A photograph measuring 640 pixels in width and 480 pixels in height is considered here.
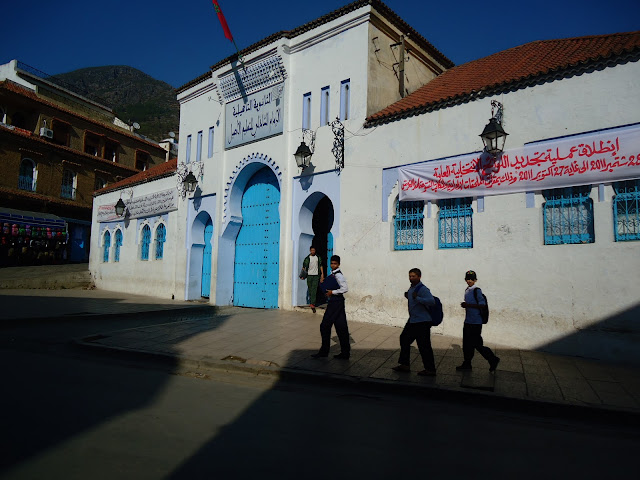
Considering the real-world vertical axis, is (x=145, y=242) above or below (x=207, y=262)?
above

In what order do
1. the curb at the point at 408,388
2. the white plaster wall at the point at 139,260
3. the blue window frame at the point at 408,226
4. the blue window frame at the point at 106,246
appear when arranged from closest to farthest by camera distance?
the curb at the point at 408,388 → the blue window frame at the point at 408,226 → the white plaster wall at the point at 139,260 → the blue window frame at the point at 106,246

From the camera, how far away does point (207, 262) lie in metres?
14.9

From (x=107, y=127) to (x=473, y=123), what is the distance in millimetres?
27059

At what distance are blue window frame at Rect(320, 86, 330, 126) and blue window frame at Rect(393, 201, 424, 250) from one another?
327cm

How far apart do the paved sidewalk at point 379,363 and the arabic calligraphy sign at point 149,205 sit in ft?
24.9

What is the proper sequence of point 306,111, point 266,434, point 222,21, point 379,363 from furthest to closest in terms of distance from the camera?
point 222,21 → point 306,111 → point 379,363 → point 266,434

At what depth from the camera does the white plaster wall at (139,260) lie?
605 inches

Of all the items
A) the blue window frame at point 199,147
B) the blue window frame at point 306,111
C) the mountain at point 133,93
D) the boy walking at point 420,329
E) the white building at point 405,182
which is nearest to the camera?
the boy walking at point 420,329

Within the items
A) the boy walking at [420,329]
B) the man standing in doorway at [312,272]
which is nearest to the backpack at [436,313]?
the boy walking at [420,329]

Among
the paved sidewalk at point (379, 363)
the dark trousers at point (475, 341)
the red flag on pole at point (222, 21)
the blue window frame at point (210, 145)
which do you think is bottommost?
the paved sidewalk at point (379, 363)

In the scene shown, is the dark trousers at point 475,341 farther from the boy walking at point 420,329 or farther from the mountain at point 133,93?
the mountain at point 133,93

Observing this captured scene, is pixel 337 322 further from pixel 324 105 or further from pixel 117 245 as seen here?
pixel 117 245

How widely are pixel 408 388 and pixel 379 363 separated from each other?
1119mm

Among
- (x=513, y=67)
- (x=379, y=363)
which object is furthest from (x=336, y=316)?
(x=513, y=67)
